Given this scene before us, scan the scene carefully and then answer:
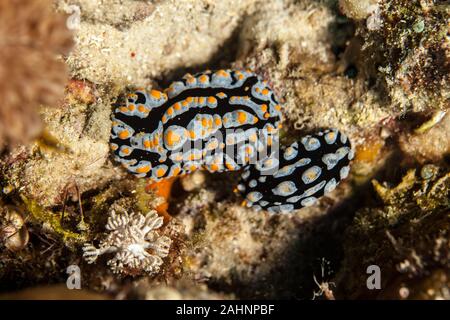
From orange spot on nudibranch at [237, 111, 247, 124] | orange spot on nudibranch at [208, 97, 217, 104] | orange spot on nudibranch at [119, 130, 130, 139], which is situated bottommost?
orange spot on nudibranch at [119, 130, 130, 139]

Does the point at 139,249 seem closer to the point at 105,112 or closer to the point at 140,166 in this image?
the point at 140,166

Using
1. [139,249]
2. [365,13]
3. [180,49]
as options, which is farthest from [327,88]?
[139,249]

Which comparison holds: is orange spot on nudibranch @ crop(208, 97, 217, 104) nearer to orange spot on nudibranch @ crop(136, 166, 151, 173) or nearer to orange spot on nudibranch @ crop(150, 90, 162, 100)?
orange spot on nudibranch @ crop(150, 90, 162, 100)

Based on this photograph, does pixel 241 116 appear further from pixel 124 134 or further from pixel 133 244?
pixel 133 244

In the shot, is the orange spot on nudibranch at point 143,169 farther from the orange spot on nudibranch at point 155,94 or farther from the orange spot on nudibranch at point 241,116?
the orange spot on nudibranch at point 241,116

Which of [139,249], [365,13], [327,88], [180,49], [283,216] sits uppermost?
[180,49]

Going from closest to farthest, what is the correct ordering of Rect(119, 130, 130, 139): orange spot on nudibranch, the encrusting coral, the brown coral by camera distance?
the brown coral
the encrusting coral
Rect(119, 130, 130, 139): orange spot on nudibranch

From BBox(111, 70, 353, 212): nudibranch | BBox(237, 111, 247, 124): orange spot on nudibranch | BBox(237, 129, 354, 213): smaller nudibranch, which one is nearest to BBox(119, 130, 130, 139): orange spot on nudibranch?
BBox(111, 70, 353, 212): nudibranch

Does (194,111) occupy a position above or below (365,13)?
below
